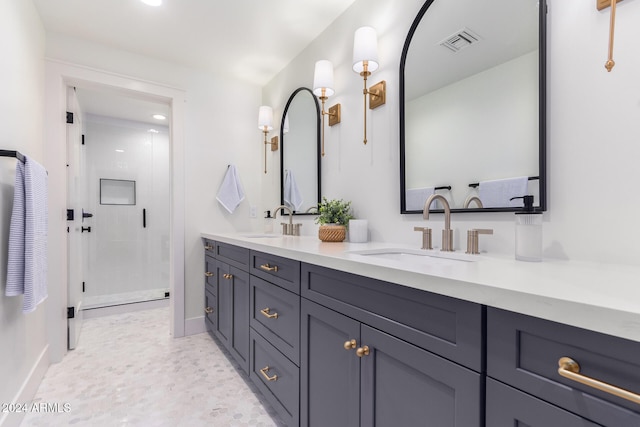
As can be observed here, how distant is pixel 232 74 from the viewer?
9.30 feet

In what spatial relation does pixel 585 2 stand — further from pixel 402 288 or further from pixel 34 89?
pixel 34 89

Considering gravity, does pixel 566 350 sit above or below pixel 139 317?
above

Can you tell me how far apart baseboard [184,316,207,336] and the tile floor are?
0.23 feet

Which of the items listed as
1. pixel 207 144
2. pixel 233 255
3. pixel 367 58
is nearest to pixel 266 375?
pixel 233 255

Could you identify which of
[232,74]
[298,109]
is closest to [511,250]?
[298,109]

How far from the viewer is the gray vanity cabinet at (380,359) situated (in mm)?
668

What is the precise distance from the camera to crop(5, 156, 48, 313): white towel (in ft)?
4.45

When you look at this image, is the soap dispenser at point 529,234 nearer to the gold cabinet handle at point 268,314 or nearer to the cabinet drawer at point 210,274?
the gold cabinet handle at point 268,314

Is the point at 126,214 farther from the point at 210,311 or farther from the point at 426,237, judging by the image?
the point at 426,237

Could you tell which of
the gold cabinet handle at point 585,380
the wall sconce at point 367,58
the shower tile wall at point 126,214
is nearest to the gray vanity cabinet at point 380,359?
the gold cabinet handle at point 585,380

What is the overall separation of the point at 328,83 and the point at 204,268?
1.86 m

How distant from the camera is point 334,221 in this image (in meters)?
1.81

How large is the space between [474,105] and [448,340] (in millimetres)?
1004

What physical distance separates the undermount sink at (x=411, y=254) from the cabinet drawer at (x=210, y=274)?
4.91 ft
